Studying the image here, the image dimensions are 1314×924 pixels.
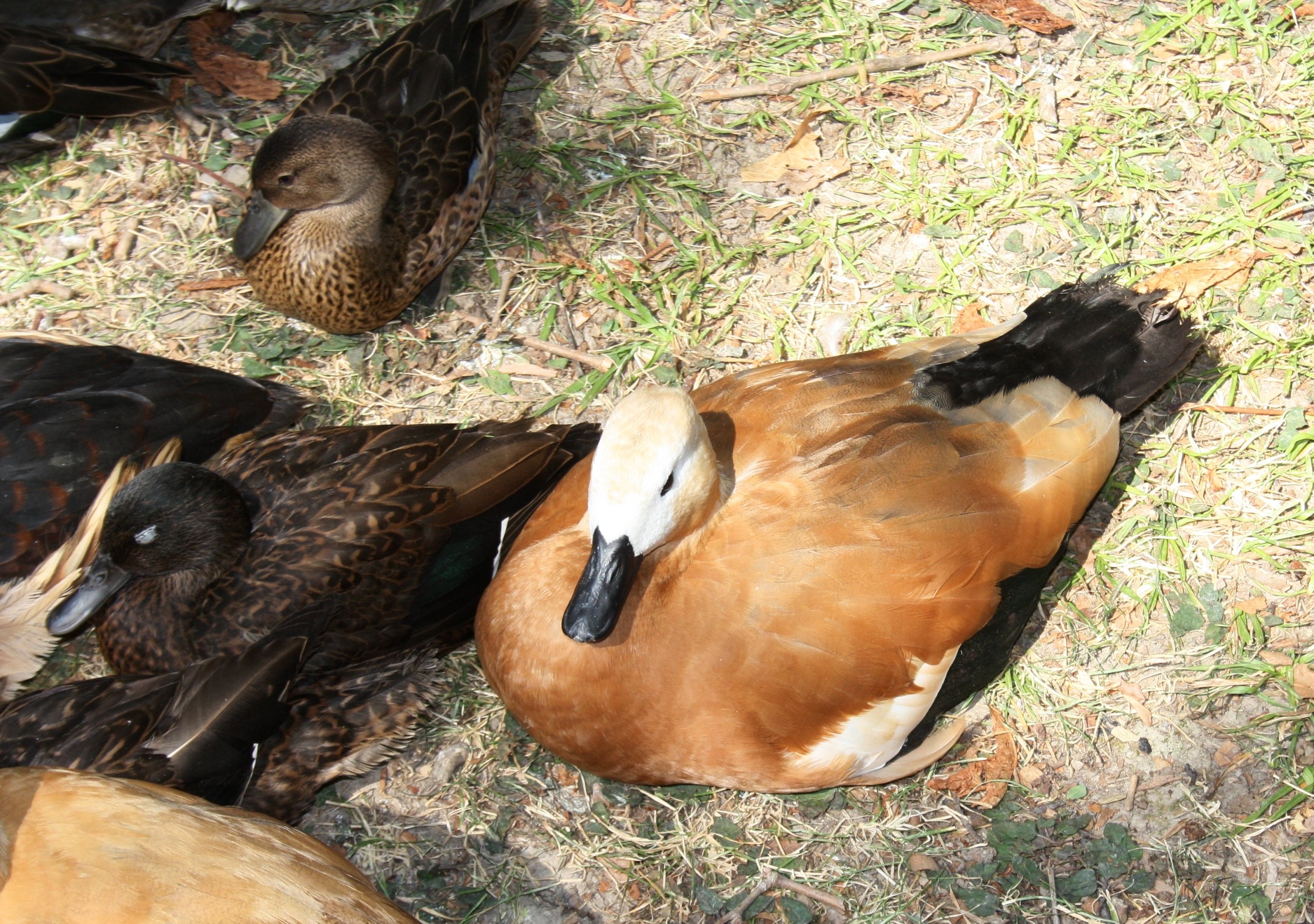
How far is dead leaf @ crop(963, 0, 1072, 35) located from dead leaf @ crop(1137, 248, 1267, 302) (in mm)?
1195

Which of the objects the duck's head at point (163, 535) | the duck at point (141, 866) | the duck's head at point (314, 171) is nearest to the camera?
the duck at point (141, 866)

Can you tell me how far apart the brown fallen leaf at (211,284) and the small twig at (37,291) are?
395 mm

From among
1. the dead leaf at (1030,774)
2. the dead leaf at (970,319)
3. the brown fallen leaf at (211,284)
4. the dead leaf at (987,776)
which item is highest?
the brown fallen leaf at (211,284)

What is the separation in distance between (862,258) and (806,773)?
1.98 metres

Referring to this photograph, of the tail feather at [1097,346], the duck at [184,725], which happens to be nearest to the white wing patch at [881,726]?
the tail feather at [1097,346]

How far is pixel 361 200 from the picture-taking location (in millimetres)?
3559

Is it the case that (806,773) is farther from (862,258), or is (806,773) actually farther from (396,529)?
(862,258)

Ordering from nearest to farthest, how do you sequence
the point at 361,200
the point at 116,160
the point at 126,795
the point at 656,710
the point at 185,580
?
the point at 126,795 < the point at 656,710 < the point at 185,580 < the point at 361,200 < the point at 116,160

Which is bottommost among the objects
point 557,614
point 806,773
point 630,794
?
point 630,794

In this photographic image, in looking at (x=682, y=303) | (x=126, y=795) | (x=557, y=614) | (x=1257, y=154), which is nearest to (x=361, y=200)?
(x=682, y=303)

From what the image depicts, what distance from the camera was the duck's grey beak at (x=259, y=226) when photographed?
362 centimetres

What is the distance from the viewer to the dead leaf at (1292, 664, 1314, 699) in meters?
3.06

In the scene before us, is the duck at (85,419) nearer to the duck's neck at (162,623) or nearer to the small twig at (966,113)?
the duck's neck at (162,623)

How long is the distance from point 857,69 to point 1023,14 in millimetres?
707
